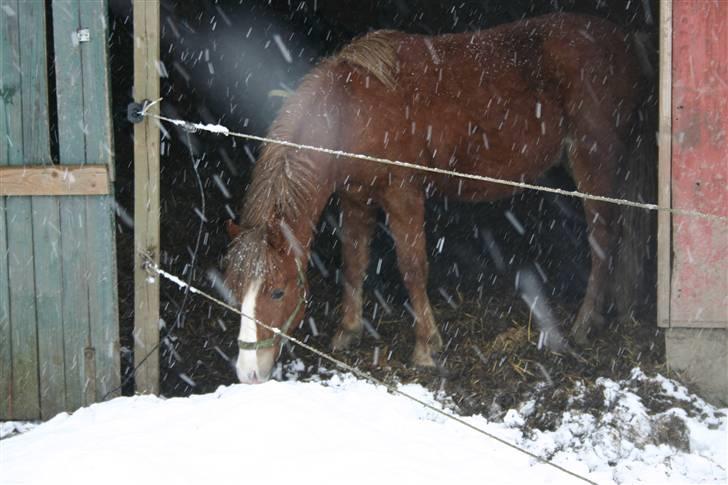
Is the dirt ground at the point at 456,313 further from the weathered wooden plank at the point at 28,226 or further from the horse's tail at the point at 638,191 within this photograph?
the weathered wooden plank at the point at 28,226

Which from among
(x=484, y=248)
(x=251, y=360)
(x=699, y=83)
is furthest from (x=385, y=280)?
(x=699, y=83)

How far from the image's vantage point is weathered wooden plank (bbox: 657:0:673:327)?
4.49 meters

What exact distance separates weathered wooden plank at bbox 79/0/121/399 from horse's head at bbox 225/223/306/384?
0.76m

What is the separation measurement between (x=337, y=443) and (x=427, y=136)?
7.68 ft

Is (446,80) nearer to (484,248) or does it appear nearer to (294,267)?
(294,267)

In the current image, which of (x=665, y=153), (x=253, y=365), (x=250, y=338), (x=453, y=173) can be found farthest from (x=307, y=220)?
(x=665, y=153)

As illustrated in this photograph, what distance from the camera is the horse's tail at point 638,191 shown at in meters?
5.76

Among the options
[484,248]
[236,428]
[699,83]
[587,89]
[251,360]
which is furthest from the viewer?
[484,248]

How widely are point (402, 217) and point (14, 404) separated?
2.63 metres

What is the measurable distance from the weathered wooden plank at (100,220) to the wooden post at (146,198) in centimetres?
14

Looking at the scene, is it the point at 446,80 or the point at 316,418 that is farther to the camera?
the point at 446,80

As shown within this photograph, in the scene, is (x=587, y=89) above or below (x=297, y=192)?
above

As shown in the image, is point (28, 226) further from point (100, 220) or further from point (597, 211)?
point (597, 211)

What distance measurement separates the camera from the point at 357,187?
5098 millimetres
